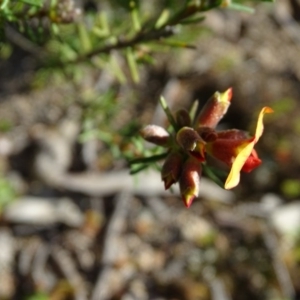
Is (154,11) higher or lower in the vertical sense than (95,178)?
higher

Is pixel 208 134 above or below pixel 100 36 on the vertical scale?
above

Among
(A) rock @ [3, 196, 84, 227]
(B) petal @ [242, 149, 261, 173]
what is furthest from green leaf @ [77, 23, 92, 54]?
(A) rock @ [3, 196, 84, 227]

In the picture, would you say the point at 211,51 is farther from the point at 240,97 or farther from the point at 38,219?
the point at 38,219

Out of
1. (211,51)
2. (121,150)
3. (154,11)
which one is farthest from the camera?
(211,51)

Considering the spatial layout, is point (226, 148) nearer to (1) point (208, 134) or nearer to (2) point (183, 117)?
(1) point (208, 134)

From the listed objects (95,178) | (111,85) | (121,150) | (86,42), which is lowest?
(95,178)

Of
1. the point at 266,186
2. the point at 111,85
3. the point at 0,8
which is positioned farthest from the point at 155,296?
the point at 0,8

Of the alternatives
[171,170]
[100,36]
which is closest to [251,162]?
[171,170]
